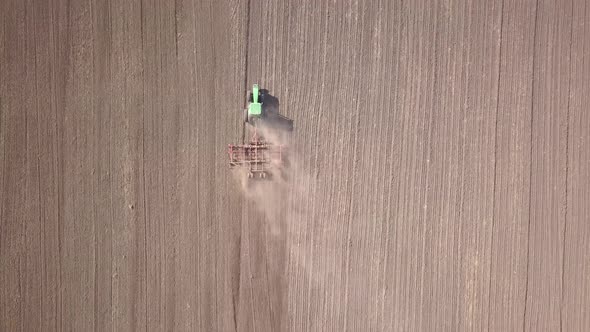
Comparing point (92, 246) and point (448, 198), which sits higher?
point (448, 198)

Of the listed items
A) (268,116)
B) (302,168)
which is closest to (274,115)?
(268,116)

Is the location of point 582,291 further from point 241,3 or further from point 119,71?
point 119,71

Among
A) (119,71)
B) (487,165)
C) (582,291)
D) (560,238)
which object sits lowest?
(582,291)

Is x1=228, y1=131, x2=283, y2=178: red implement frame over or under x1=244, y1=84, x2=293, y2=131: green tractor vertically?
under

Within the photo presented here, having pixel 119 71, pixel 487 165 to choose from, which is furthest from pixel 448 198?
pixel 119 71
